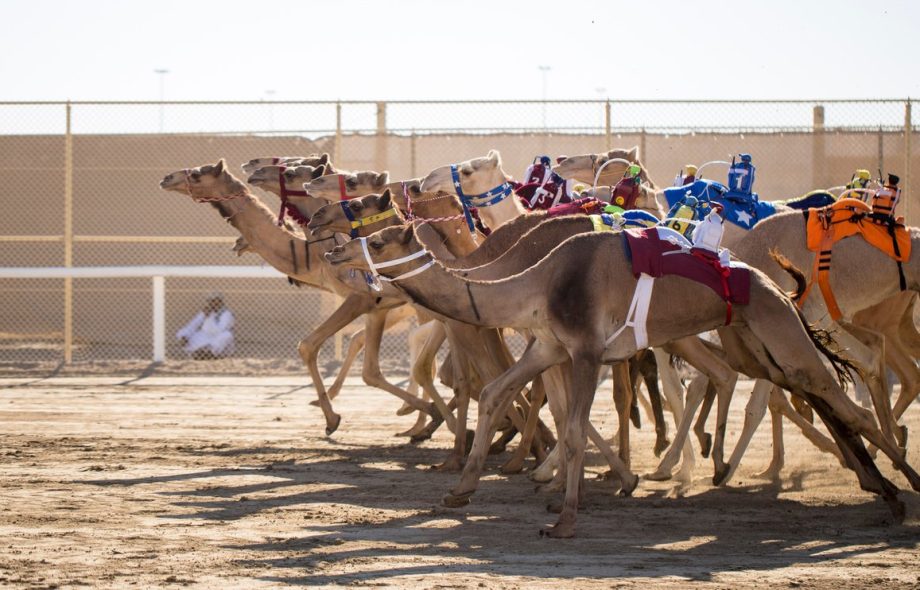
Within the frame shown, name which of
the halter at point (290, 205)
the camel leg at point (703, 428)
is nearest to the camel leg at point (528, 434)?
the camel leg at point (703, 428)

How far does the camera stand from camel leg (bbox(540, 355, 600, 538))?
7.68 metres

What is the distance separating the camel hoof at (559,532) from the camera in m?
7.64

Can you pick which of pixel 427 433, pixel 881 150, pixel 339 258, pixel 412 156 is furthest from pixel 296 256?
pixel 881 150

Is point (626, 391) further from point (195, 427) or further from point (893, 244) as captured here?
point (195, 427)

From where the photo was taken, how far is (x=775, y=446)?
10234 mm

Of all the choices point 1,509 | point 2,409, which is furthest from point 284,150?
point 1,509

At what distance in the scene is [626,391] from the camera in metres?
10.2

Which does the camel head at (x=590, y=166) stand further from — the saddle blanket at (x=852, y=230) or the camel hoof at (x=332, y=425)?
the camel hoof at (x=332, y=425)

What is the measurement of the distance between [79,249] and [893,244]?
17.5 metres

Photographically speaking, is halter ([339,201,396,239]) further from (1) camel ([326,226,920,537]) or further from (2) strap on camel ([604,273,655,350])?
(2) strap on camel ([604,273,655,350])

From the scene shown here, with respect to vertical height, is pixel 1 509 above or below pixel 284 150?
below

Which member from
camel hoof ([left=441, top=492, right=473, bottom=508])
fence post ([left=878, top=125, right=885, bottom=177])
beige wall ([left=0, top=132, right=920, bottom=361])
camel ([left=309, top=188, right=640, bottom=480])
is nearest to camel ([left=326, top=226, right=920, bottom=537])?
camel hoof ([left=441, top=492, right=473, bottom=508])

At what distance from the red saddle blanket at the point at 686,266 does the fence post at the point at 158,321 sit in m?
11.3

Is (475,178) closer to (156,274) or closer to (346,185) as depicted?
(346,185)
